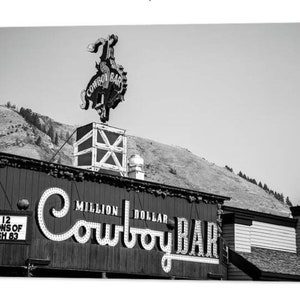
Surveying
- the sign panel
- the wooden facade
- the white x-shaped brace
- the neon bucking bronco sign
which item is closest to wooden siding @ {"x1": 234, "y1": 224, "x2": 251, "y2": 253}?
the wooden facade

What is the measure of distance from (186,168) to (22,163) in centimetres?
4543

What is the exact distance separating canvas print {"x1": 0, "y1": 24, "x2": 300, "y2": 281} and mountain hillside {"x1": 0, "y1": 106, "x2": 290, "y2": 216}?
18751 mm

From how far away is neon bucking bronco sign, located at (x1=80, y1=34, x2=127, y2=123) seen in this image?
2256 centimetres

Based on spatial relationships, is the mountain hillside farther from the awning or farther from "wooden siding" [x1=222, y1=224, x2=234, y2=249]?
"wooden siding" [x1=222, y1=224, x2=234, y2=249]

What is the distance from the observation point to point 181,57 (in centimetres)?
2206

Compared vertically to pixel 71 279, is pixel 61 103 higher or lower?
higher

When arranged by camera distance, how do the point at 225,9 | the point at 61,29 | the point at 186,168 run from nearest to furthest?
the point at 225,9 < the point at 61,29 < the point at 186,168

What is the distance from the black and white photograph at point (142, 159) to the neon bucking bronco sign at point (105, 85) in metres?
0.04

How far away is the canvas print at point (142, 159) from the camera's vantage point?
17766 mm

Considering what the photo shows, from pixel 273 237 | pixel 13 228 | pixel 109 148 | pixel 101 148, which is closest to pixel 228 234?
pixel 273 237

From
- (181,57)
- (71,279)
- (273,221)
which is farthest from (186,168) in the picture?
(71,279)

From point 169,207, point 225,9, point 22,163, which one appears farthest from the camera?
point 169,207

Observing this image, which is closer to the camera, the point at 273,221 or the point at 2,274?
the point at 2,274

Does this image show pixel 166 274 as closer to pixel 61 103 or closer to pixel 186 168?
pixel 61 103
